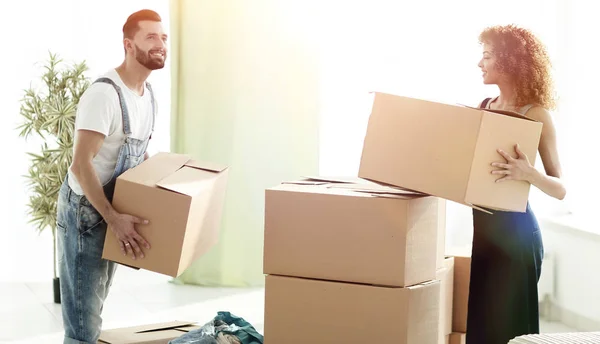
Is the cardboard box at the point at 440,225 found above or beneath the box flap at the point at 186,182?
beneath

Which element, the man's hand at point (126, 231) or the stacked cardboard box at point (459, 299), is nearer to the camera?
the man's hand at point (126, 231)

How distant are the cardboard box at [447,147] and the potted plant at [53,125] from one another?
194cm

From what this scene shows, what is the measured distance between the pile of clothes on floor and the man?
33cm

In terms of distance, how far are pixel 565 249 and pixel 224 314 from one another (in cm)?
167

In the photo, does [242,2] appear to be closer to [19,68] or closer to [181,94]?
[181,94]

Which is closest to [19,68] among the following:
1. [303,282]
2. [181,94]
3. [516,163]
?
[181,94]

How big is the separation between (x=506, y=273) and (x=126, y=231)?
1.07 m

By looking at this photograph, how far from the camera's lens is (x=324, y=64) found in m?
4.41

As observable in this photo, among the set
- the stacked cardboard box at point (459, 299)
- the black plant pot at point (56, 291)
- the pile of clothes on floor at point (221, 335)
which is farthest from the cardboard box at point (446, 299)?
the black plant pot at point (56, 291)

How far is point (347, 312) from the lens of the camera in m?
2.41

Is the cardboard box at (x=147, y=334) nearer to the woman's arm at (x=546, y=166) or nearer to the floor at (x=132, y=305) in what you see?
the floor at (x=132, y=305)

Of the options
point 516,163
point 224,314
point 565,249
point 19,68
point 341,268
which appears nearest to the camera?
point 516,163

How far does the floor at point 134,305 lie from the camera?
3.67 metres

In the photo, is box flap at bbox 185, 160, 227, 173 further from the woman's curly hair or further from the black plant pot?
the black plant pot
